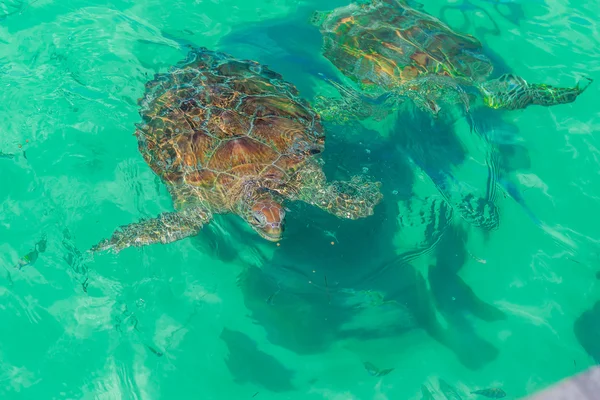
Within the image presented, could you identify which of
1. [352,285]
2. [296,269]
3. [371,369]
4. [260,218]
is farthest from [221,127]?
[371,369]

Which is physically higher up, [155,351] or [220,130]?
[220,130]

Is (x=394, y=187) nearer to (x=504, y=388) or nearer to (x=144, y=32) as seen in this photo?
(x=504, y=388)

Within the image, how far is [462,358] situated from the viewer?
479 centimetres

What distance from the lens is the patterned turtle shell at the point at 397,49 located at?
6.45 meters

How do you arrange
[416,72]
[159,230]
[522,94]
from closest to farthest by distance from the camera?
[159,230]
[522,94]
[416,72]

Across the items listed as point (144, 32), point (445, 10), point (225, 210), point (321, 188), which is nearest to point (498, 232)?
point (321, 188)

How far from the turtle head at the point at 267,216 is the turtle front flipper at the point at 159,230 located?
0.61 meters

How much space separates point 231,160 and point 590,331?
14.6ft

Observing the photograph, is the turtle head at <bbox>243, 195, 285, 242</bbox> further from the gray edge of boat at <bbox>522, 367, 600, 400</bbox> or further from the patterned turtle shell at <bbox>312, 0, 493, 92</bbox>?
the gray edge of boat at <bbox>522, 367, 600, 400</bbox>

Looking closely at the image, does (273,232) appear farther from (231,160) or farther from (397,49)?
(397,49)

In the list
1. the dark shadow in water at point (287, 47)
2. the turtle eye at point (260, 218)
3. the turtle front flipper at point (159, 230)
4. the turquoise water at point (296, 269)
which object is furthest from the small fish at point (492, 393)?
the dark shadow in water at point (287, 47)

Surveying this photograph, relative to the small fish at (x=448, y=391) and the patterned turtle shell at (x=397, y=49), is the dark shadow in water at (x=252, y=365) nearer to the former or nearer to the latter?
the small fish at (x=448, y=391)

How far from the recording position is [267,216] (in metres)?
4.90

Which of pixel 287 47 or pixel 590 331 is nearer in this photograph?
pixel 590 331
